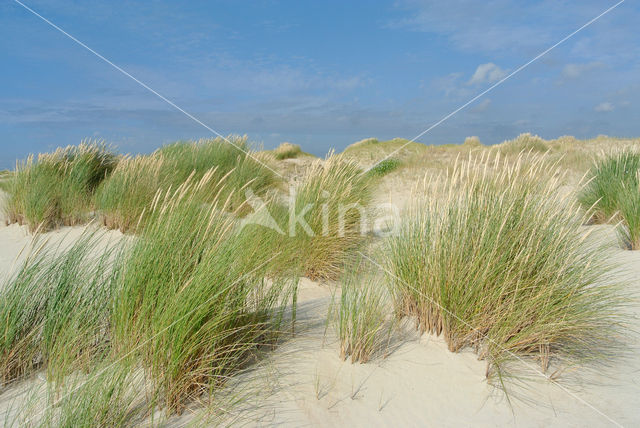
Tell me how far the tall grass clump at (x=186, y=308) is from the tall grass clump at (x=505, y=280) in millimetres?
1163

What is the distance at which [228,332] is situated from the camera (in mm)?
2463

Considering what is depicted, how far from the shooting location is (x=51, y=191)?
22.8 feet

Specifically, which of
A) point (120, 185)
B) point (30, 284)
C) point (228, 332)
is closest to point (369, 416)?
point (228, 332)

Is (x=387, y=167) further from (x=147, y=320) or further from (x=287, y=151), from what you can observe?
(x=147, y=320)

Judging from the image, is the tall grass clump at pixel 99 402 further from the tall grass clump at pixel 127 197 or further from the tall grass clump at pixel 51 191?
the tall grass clump at pixel 51 191

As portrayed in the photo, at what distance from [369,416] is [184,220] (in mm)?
1605

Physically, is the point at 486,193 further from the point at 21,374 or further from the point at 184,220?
the point at 21,374

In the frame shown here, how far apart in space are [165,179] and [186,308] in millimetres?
5222

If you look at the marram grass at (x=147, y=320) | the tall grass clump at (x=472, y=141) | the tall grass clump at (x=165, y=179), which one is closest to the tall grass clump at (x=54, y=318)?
the marram grass at (x=147, y=320)

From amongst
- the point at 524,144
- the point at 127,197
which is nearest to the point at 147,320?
the point at 127,197

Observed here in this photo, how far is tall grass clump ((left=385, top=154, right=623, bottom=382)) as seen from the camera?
9.12 feet

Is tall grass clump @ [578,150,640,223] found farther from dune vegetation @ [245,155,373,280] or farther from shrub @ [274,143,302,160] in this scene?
shrub @ [274,143,302,160]

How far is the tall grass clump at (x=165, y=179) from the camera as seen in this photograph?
6293 mm

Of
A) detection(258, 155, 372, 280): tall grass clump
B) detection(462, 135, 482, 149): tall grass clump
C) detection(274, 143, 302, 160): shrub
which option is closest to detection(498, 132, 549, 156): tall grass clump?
detection(462, 135, 482, 149): tall grass clump
